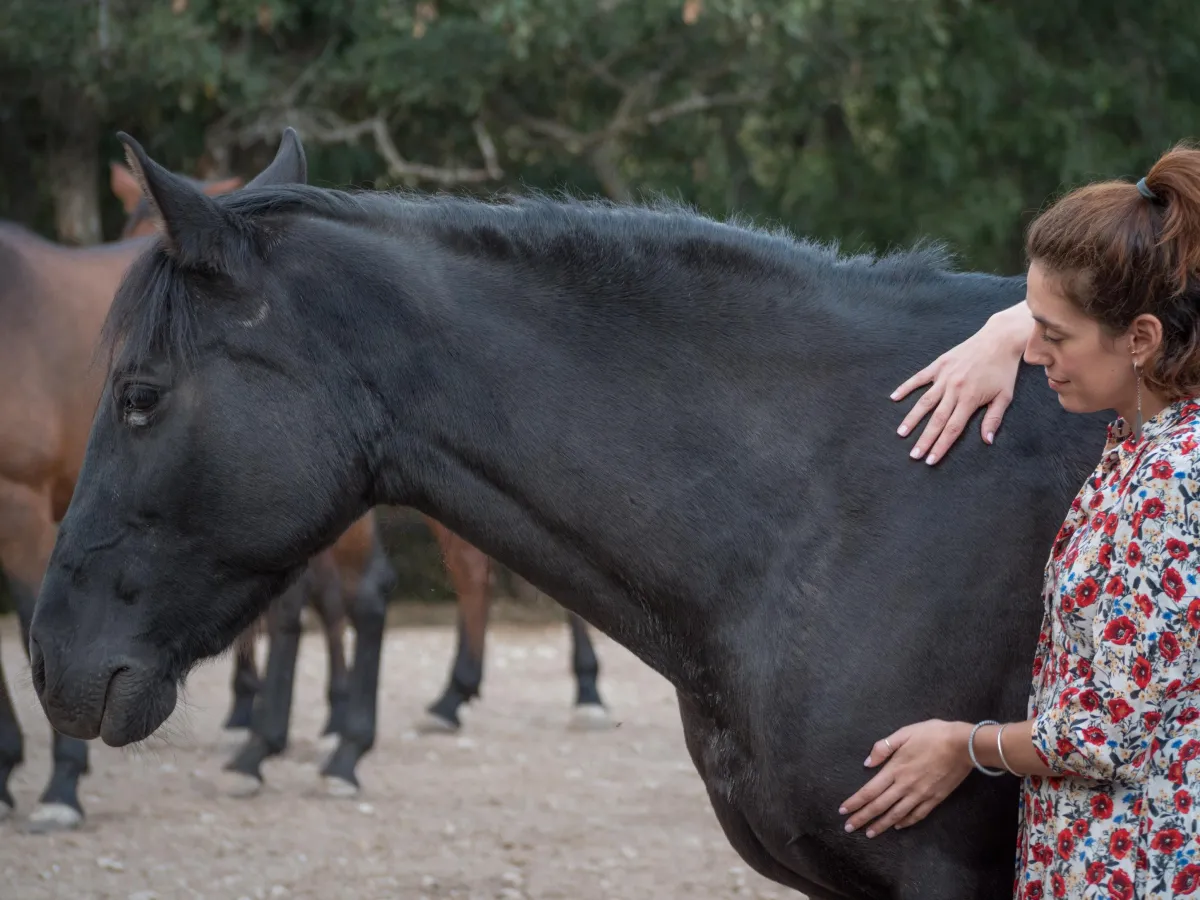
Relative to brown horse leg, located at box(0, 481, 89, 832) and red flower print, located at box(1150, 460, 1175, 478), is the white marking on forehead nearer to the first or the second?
red flower print, located at box(1150, 460, 1175, 478)

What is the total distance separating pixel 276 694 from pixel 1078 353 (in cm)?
485

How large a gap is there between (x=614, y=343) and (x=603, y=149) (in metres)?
9.31

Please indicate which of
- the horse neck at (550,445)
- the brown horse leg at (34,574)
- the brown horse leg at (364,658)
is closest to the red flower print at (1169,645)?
the horse neck at (550,445)

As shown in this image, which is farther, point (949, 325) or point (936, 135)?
point (936, 135)

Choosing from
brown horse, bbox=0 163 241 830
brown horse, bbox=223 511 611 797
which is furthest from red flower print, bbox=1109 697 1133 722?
brown horse, bbox=0 163 241 830

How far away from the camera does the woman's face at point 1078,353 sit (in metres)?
1.96

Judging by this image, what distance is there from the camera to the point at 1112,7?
1172 cm

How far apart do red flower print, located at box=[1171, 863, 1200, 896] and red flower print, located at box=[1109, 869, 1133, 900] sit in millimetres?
57

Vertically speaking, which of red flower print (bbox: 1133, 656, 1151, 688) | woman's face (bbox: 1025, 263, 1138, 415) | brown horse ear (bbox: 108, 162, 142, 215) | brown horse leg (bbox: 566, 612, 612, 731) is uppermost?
woman's face (bbox: 1025, 263, 1138, 415)

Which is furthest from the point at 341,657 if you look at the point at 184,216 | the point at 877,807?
the point at 877,807

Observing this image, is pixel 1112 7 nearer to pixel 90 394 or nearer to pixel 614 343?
pixel 90 394

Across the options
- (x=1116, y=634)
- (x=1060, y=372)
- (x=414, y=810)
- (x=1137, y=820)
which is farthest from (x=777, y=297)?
(x=414, y=810)

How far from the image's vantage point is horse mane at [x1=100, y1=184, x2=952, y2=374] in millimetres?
2424

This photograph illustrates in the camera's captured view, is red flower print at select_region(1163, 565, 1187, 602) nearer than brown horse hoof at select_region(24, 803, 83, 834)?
Yes
